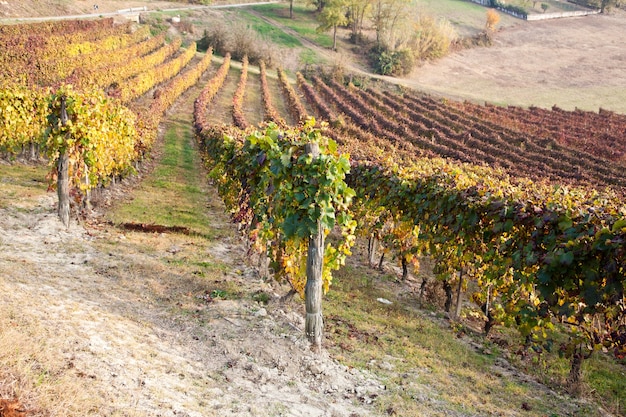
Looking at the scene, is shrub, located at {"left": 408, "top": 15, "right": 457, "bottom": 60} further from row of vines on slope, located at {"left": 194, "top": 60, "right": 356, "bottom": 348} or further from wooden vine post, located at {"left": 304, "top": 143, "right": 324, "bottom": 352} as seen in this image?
wooden vine post, located at {"left": 304, "top": 143, "right": 324, "bottom": 352}

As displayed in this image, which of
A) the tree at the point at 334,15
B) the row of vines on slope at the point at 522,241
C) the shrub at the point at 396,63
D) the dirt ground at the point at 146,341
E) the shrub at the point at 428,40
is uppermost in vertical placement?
the tree at the point at 334,15

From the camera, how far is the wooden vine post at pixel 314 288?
6.83 metres

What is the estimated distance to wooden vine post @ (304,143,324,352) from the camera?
683cm

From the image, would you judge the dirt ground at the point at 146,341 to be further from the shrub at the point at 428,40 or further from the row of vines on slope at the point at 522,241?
the shrub at the point at 428,40

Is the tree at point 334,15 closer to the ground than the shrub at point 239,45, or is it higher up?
higher up

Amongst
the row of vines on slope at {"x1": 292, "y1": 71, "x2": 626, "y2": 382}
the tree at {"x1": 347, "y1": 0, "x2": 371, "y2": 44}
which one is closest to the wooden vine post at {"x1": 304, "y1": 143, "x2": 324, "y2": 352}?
the row of vines on slope at {"x1": 292, "y1": 71, "x2": 626, "y2": 382}

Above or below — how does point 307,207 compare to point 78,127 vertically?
below

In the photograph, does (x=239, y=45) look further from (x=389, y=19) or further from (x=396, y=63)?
(x=389, y=19)

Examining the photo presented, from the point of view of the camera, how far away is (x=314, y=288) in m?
6.84

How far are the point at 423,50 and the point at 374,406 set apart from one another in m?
71.0

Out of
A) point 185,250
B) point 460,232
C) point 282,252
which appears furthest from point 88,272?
point 460,232

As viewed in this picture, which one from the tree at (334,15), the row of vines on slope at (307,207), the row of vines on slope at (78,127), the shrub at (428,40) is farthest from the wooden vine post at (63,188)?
the tree at (334,15)

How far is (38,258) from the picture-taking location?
27.9 ft

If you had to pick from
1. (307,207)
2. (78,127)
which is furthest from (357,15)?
(307,207)
